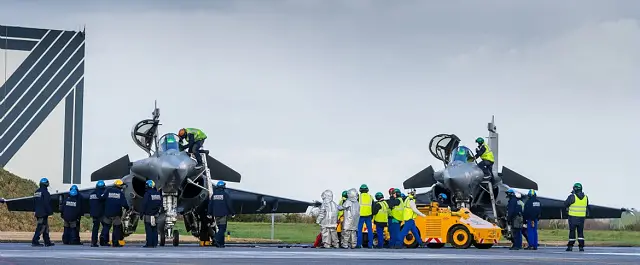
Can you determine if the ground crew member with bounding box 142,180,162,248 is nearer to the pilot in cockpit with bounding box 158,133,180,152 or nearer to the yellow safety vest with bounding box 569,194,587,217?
the pilot in cockpit with bounding box 158,133,180,152

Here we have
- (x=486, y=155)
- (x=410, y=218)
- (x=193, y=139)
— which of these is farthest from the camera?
(x=486, y=155)

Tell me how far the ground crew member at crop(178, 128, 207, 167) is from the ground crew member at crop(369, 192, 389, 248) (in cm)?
457

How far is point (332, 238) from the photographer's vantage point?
29.4 meters

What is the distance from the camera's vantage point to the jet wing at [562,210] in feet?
127

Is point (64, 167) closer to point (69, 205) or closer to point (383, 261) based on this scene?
point (69, 205)

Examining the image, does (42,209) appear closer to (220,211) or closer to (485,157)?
(220,211)

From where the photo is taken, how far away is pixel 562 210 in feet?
128

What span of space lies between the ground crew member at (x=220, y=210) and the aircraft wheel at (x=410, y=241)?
4.43 meters

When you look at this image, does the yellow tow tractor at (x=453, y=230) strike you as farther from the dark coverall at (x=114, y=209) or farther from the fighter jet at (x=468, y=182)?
the dark coverall at (x=114, y=209)

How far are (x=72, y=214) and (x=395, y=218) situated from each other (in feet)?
26.0

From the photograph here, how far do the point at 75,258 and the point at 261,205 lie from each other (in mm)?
17314

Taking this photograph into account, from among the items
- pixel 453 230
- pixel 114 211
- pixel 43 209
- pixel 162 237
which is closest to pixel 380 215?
pixel 453 230

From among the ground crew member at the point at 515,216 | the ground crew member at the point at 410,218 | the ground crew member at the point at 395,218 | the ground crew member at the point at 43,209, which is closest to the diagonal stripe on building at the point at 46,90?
the ground crew member at the point at 43,209

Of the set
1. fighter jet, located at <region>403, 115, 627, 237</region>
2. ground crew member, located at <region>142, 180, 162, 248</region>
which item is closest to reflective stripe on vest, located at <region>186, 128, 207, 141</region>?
ground crew member, located at <region>142, 180, 162, 248</region>
